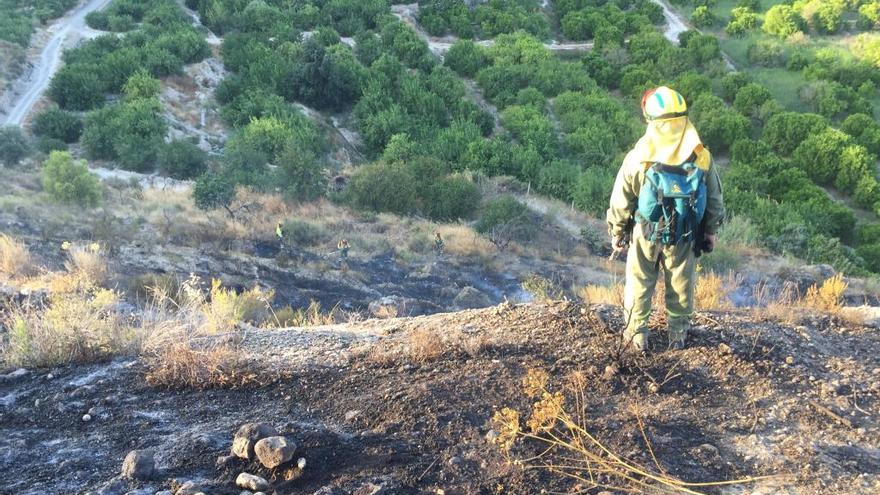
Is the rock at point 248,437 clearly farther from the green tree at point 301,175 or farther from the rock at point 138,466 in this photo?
the green tree at point 301,175

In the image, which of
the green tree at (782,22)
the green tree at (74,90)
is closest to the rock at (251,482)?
the green tree at (74,90)

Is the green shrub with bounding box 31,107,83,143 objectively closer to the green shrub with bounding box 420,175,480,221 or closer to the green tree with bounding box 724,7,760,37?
the green shrub with bounding box 420,175,480,221

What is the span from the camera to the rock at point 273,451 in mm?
3100

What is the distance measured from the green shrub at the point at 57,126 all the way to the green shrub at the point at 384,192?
9.85 metres

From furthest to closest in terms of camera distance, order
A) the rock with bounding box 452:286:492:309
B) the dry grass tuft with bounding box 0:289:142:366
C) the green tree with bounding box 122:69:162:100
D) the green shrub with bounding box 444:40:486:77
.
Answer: the green shrub with bounding box 444:40:486:77 → the green tree with bounding box 122:69:162:100 → the rock with bounding box 452:286:492:309 → the dry grass tuft with bounding box 0:289:142:366

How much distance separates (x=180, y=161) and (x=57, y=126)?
4997 millimetres

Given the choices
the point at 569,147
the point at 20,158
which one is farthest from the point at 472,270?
the point at 20,158

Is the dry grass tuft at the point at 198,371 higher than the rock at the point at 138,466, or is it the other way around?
the rock at the point at 138,466

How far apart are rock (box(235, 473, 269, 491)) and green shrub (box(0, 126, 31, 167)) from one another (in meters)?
18.1

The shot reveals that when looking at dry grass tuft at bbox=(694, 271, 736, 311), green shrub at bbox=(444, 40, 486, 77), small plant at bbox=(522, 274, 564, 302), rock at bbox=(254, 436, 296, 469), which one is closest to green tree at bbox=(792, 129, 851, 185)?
green shrub at bbox=(444, 40, 486, 77)

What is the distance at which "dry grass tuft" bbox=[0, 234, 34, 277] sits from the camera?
740cm

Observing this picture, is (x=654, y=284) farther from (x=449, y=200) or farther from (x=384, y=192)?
(x=384, y=192)

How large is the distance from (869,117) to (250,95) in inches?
900

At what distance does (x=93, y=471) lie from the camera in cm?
322
